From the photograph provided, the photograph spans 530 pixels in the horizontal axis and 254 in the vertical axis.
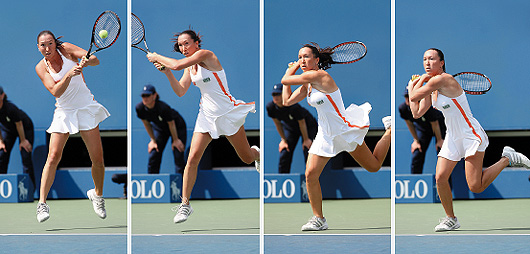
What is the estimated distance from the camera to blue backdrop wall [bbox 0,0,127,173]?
644 centimetres

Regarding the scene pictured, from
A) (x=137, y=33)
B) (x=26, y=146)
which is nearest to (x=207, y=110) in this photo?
(x=137, y=33)

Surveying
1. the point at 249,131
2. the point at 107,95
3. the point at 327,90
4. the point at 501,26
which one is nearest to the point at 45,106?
the point at 107,95

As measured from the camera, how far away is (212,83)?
4.07m

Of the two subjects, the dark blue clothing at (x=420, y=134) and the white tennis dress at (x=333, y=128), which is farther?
the dark blue clothing at (x=420, y=134)

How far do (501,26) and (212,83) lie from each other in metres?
3.25

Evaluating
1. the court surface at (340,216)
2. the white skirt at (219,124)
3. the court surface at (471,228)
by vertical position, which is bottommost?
the court surface at (340,216)

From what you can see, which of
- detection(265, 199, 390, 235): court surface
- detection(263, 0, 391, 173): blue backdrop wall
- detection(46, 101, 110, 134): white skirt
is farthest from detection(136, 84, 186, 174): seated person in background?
detection(46, 101, 110, 134): white skirt

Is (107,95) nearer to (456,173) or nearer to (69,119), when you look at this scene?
(69,119)

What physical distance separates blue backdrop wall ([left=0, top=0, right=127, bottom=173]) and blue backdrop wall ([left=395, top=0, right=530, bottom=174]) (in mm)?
2435

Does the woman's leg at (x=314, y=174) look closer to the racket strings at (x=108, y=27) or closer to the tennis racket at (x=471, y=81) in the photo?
the tennis racket at (x=471, y=81)

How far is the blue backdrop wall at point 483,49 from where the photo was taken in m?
6.21

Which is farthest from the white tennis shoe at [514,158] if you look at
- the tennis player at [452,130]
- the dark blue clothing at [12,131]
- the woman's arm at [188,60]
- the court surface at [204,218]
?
the dark blue clothing at [12,131]

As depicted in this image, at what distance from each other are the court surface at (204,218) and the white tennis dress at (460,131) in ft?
4.33
